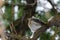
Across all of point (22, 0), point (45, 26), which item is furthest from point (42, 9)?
point (45, 26)

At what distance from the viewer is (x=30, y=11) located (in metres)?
1.49

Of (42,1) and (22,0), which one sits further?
(22,0)

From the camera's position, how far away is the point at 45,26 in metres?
0.96

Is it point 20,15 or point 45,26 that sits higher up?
point 45,26

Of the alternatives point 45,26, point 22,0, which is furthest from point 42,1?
point 45,26

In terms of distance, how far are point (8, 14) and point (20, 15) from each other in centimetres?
11

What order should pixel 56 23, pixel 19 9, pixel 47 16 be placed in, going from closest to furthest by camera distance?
pixel 56 23
pixel 47 16
pixel 19 9

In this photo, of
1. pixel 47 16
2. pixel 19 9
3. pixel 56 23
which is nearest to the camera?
pixel 56 23

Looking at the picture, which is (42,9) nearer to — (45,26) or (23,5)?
(23,5)

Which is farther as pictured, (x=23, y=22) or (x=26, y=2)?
(x=26, y=2)

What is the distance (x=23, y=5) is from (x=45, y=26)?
25.5 inches

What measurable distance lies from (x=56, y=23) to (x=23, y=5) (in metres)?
0.66

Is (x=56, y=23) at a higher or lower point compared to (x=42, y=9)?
higher

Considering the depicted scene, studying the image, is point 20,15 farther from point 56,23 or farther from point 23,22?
point 56,23
